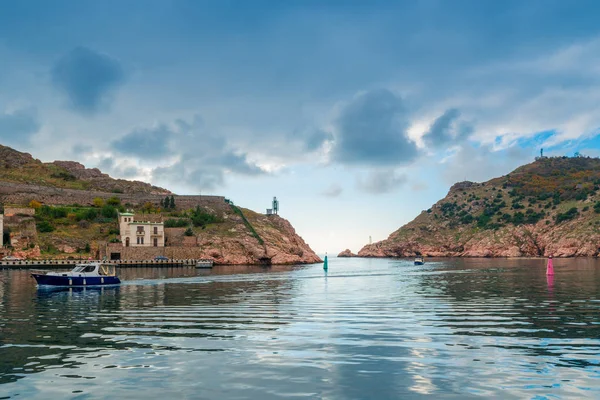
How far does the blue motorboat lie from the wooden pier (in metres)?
41.6

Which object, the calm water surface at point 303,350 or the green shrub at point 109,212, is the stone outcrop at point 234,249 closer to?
the green shrub at point 109,212

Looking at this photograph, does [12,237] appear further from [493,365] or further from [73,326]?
[493,365]

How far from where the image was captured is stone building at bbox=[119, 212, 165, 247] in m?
118

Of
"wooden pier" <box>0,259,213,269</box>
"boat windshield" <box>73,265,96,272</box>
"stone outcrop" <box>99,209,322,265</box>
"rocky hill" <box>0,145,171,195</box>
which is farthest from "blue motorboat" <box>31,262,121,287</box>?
"rocky hill" <box>0,145,171,195</box>

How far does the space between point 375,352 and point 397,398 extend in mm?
5166

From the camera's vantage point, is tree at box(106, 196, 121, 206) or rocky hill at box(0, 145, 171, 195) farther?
rocky hill at box(0, 145, 171, 195)

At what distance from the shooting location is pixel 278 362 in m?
15.9

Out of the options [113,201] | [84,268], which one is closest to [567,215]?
[113,201]

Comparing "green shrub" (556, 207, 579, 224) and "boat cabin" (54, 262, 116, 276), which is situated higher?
"green shrub" (556, 207, 579, 224)

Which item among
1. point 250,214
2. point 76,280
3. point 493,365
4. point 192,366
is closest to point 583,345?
point 493,365

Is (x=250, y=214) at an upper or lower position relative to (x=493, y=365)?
upper

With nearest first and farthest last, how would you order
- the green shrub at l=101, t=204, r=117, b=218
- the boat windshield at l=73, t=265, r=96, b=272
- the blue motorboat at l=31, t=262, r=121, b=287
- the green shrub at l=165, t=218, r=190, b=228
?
the blue motorboat at l=31, t=262, r=121, b=287 → the boat windshield at l=73, t=265, r=96, b=272 → the green shrub at l=165, t=218, r=190, b=228 → the green shrub at l=101, t=204, r=117, b=218

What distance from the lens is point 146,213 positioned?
14462 centimetres

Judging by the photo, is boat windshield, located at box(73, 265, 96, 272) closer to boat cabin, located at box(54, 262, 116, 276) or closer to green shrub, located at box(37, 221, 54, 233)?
boat cabin, located at box(54, 262, 116, 276)
